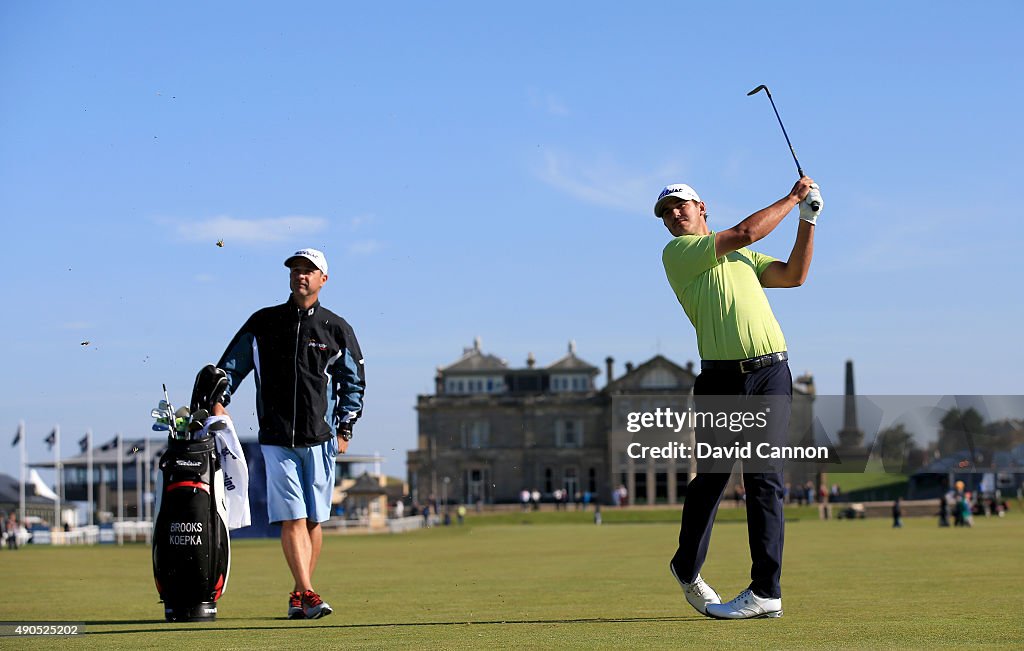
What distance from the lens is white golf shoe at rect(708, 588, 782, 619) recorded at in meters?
6.67

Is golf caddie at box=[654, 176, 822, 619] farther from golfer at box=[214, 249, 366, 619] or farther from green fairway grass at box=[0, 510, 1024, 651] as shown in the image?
golfer at box=[214, 249, 366, 619]

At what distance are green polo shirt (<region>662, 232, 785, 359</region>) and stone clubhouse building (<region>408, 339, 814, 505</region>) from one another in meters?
107

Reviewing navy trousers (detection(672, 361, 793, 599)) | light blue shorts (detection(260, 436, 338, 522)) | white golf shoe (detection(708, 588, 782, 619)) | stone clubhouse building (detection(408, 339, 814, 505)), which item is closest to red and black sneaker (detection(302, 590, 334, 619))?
light blue shorts (detection(260, 436, 338, 522))

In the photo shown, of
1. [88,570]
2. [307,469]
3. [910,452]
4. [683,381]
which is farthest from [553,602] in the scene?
[683,381]

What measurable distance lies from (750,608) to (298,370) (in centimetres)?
292

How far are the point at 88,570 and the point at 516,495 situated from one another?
10069 cm

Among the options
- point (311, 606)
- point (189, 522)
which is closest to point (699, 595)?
point (311, 606)

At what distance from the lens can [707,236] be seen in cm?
688

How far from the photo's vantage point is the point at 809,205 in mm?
6684

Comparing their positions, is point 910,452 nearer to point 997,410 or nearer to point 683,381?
point 997,410

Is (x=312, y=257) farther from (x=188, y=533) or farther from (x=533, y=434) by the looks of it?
(x=533, y=434)

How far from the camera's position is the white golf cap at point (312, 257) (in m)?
8.09

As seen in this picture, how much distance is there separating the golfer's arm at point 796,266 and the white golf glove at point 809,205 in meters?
0.04

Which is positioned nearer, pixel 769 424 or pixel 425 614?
pixel 769 424
